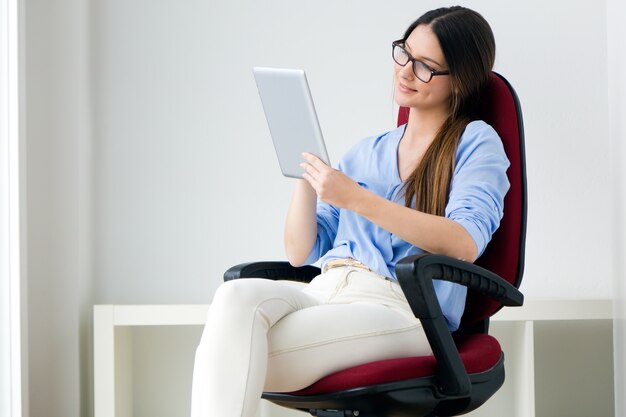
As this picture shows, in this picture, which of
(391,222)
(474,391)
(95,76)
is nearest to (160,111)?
(95,76)

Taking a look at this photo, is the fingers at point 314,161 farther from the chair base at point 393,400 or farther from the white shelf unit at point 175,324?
the white shelf unit at point 175,324

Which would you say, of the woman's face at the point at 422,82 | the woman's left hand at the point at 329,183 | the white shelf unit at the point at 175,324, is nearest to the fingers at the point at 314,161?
the woman's left hand at the point at 329,183

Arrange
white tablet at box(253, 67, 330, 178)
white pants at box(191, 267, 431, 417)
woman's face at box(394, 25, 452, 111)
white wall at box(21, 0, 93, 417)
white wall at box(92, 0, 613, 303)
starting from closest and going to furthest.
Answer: white pants at box(191, 267, 431, 417), white tablet at box(253, 67, 330, 178), woman's face at box(394, 25, 452, 111), white wall at box(21, 0, 93, 417), white wall at box(92, 0, 613, 303)

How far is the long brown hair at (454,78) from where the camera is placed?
5.69 feet

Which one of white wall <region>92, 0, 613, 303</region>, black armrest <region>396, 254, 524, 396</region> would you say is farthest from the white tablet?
white wall <region>92, 0, 613, 303</region>

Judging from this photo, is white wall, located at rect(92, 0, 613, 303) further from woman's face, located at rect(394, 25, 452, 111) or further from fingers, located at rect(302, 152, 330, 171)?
fingers, located at rect(302, 152, 330, 171)

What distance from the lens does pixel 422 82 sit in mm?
1793

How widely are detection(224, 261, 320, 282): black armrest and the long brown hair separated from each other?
0.29m

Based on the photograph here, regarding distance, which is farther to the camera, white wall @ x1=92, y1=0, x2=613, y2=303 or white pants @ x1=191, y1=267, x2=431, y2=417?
white wall @ x1=92, y1=0, x2=613, y2=303

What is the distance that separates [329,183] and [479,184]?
0.96 ft

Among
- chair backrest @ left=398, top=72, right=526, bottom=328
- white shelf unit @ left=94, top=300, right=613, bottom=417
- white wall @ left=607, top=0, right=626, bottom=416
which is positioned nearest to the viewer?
chair backrest @ left=398, top=72, right=526, bottom=328

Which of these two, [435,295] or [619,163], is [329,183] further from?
[619,163]

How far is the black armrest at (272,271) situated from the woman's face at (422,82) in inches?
16.3

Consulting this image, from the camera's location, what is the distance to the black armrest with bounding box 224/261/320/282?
1.75m
